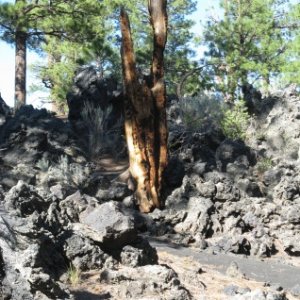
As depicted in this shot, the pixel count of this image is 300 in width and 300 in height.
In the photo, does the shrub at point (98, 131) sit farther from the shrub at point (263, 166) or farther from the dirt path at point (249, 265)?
the dirt path at point (249, 265)

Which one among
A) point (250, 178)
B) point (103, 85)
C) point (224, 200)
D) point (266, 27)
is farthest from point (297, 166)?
point (266, 27)

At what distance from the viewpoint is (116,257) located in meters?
5.45

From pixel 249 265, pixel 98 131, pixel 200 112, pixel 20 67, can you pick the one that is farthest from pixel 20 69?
pixel 249 265

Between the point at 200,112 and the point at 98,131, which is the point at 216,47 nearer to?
the point at 200,112

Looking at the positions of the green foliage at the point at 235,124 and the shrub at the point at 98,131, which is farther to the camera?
the green foliage at the point at 235,124

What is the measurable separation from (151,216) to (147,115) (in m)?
1.85

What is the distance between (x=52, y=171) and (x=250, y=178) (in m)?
3.64

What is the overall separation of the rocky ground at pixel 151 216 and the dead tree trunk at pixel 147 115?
1.19ft

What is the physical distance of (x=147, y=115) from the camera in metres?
9.97

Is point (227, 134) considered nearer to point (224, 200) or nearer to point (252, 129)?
point (252, 129)

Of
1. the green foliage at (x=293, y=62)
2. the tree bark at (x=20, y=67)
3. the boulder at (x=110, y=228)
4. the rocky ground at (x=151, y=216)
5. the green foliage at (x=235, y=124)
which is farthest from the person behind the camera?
the green foliage at (x=293, y=62)

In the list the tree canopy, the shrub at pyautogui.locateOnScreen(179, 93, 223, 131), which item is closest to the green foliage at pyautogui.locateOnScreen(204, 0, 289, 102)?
the tree canopy

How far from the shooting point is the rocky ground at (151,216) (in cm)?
452

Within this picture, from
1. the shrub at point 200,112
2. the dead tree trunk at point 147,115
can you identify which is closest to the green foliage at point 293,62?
the shrub at point 200,112
